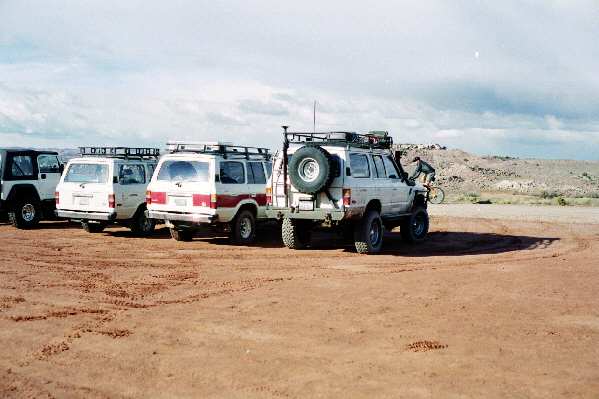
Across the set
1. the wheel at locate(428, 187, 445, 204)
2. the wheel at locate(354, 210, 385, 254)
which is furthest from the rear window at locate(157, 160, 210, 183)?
the wheel at locate(428, 187, 445, 204)

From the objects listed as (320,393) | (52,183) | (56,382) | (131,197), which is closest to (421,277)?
(320,393)

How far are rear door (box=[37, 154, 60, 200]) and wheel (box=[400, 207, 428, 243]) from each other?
30.9 feet

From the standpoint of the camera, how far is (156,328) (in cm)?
724

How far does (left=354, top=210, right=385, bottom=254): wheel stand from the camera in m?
13.3

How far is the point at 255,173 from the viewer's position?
15109 mm

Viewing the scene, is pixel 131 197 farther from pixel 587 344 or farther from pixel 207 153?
pixel 587 344

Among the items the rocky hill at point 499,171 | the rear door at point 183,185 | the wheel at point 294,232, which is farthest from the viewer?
the rocky hill at point 499,171

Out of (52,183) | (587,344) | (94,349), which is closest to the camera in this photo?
(94,349)

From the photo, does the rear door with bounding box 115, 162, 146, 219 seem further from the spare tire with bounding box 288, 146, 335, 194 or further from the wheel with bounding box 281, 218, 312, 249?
the spare tire with bounding box 288, 146, 335, 194

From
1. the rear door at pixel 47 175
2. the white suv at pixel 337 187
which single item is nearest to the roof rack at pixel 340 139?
the white suv at pixel 337 187

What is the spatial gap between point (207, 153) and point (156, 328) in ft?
23.8

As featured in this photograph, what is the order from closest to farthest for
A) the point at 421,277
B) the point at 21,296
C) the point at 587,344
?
the point at 587,344 → the point at 21,296 → the point at 421,277

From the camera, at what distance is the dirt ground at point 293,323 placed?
18.2 ft

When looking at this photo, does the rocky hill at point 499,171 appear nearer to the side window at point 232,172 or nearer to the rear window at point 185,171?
the side window at point 232,172
